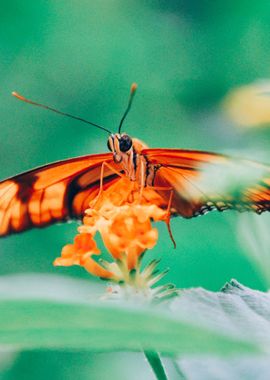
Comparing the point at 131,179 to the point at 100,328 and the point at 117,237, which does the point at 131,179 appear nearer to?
the point at 117,237

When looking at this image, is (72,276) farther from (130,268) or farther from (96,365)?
(130,268)

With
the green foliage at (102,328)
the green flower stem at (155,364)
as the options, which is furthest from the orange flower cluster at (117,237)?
the green foliage at (102,328)

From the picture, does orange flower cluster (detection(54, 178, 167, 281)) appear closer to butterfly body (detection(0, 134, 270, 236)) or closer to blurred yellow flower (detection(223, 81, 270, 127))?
butterfly body (detection(0, 134, 270, 236))

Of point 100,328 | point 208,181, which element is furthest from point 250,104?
point 100,328

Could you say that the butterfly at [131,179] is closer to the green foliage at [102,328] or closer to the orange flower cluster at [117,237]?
the orange flower cluster at [117,237]

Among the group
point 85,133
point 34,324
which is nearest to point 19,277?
point 85,133
